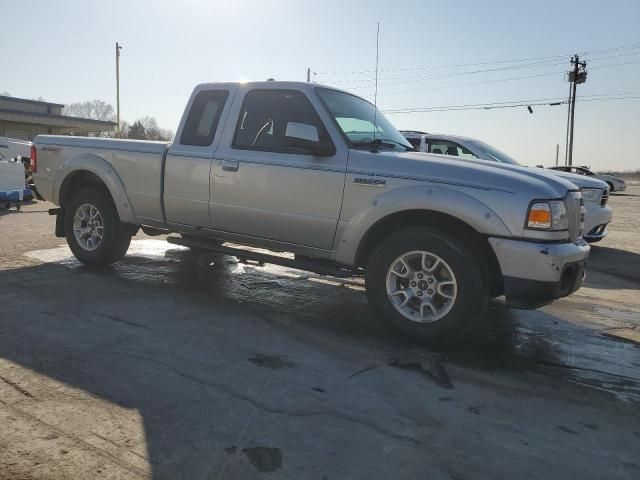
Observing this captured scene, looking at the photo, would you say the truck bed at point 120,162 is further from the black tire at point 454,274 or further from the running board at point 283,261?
the black tire at point 454,274

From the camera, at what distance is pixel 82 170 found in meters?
6.18

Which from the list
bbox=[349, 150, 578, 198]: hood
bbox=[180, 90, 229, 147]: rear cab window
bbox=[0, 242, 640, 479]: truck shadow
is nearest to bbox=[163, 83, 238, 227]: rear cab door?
bbox=[180, 90, 229, 147]: rear cab window

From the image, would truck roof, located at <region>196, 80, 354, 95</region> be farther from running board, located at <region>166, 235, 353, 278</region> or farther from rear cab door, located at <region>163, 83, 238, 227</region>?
running board, located at <region>166, 235, 353, 278</region>

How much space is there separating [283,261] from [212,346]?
3.97 ft

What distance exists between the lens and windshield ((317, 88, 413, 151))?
15.4 feet

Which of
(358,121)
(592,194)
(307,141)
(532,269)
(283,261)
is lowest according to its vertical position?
(283,261)

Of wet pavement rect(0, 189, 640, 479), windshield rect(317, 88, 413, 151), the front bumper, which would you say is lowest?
wet pavement rect(0, 189, 640, 479)

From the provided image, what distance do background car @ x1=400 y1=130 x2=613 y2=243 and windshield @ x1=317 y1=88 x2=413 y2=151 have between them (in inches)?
120

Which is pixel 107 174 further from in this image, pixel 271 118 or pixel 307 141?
pixel 307 141

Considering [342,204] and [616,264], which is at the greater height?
[342,204]

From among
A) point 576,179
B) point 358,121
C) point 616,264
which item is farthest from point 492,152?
point 358,121

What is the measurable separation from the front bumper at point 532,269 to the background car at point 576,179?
468 centimetres

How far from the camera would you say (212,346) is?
3.83 m

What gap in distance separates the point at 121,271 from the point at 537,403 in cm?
474
